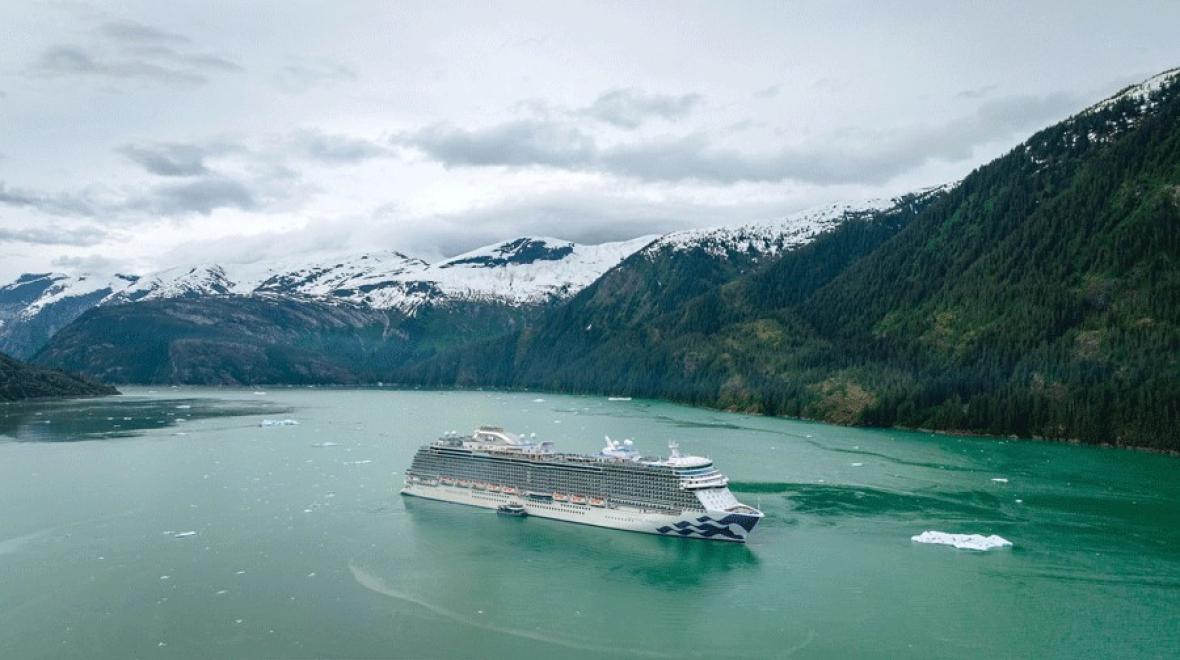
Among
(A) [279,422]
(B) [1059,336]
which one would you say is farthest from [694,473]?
(B) [1059,336]

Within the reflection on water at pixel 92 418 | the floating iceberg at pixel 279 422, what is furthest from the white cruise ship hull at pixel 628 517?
the floating iceberg at pixel 279 422

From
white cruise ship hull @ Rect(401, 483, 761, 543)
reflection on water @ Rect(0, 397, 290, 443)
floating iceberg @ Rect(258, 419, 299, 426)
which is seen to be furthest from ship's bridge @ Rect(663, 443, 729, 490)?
floating iceberg @ Rect(258, 419, 299, 426)

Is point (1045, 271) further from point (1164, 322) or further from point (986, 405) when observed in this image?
point (986, 405)

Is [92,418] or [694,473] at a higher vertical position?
[694,473]

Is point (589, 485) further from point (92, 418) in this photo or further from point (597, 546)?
point (92, 418)

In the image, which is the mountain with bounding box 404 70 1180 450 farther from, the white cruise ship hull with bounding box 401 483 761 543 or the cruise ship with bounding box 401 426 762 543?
the cruise ship with bounding box 401 426 762 543
